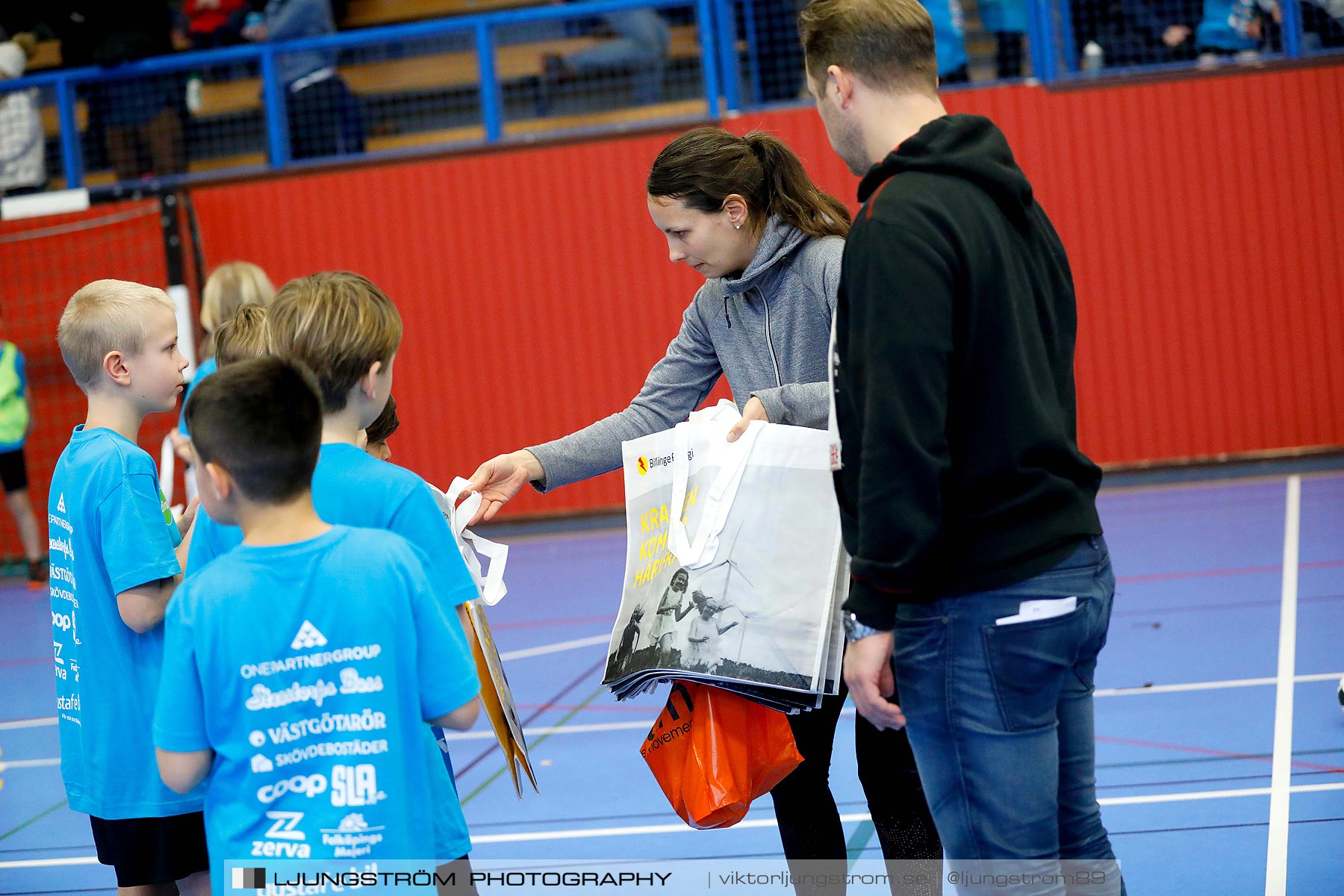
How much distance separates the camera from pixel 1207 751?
3.44 metres

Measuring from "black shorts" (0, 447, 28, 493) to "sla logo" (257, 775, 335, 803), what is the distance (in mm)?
7242

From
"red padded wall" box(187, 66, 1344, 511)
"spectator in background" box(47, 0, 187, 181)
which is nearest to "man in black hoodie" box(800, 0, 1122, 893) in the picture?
"red padded wall" box(187, 66, 1344, 511)

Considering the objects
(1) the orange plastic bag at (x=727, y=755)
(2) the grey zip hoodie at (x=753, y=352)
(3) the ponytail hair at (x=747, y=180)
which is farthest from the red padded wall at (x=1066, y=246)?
(1) the orange plastic bag at (x=727, y=755)

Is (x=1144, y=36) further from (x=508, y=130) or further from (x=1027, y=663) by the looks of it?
(x=1027, y=663)

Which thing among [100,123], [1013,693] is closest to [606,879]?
[1013,693]

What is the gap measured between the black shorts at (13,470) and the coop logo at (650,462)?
6.88 meters

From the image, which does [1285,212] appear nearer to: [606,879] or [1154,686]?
[1154,686]

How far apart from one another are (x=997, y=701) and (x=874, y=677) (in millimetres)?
158

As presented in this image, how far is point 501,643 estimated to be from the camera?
18.5 feet

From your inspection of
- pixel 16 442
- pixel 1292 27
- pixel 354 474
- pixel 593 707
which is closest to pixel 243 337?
pixel 354 474

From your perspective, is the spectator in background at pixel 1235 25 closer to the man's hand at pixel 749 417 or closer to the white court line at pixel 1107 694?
the white court line at pixel 1107 694

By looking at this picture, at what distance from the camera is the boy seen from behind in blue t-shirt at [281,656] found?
159 cm

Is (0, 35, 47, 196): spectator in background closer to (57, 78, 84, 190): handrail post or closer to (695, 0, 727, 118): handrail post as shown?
(57, 78, 84, 190): handrail post

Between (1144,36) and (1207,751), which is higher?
(1144,36)
